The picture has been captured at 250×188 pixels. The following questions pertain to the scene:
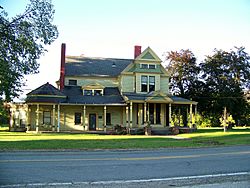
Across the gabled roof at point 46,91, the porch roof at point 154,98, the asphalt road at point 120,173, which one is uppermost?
the gabled roof at point 46,91

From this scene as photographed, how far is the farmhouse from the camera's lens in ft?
115

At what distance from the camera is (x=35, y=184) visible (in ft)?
24.9

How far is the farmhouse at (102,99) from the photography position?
34.9m

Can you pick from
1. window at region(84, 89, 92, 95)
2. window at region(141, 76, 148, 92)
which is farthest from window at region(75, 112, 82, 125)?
window at region(141, 76, 148, 92)

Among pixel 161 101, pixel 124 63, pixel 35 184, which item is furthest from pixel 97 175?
pixel 124 63

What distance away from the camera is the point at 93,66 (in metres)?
40.8

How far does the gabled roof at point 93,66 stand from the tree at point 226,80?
504 inches

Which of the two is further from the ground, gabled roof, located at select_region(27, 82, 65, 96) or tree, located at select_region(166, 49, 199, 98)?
tree, located at select_region(166, 49, 199, 98)

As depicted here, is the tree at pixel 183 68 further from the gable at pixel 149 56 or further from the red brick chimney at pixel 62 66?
the red brick chimney at pixel 62 66

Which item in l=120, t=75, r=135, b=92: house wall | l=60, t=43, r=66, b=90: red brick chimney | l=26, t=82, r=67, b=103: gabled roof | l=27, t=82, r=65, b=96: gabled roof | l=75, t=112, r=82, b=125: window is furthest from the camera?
l=120, t=75, r=135, b=92: house wall

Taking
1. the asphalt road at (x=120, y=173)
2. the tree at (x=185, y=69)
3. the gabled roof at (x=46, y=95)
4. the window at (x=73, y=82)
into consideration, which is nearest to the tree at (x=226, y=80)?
the tree at (x=185, y=69)

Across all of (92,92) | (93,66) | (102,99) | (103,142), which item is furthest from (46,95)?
(103,142)

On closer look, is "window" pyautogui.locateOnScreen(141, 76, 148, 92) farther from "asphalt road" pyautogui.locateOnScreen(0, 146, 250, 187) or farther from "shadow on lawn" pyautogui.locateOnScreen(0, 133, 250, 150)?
"asphalt road" pyautogui.locateOnScreen(0, 146, 250, 187)

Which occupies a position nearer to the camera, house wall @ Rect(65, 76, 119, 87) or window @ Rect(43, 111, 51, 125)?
window @ Rect(43, 111, 51, 125)
